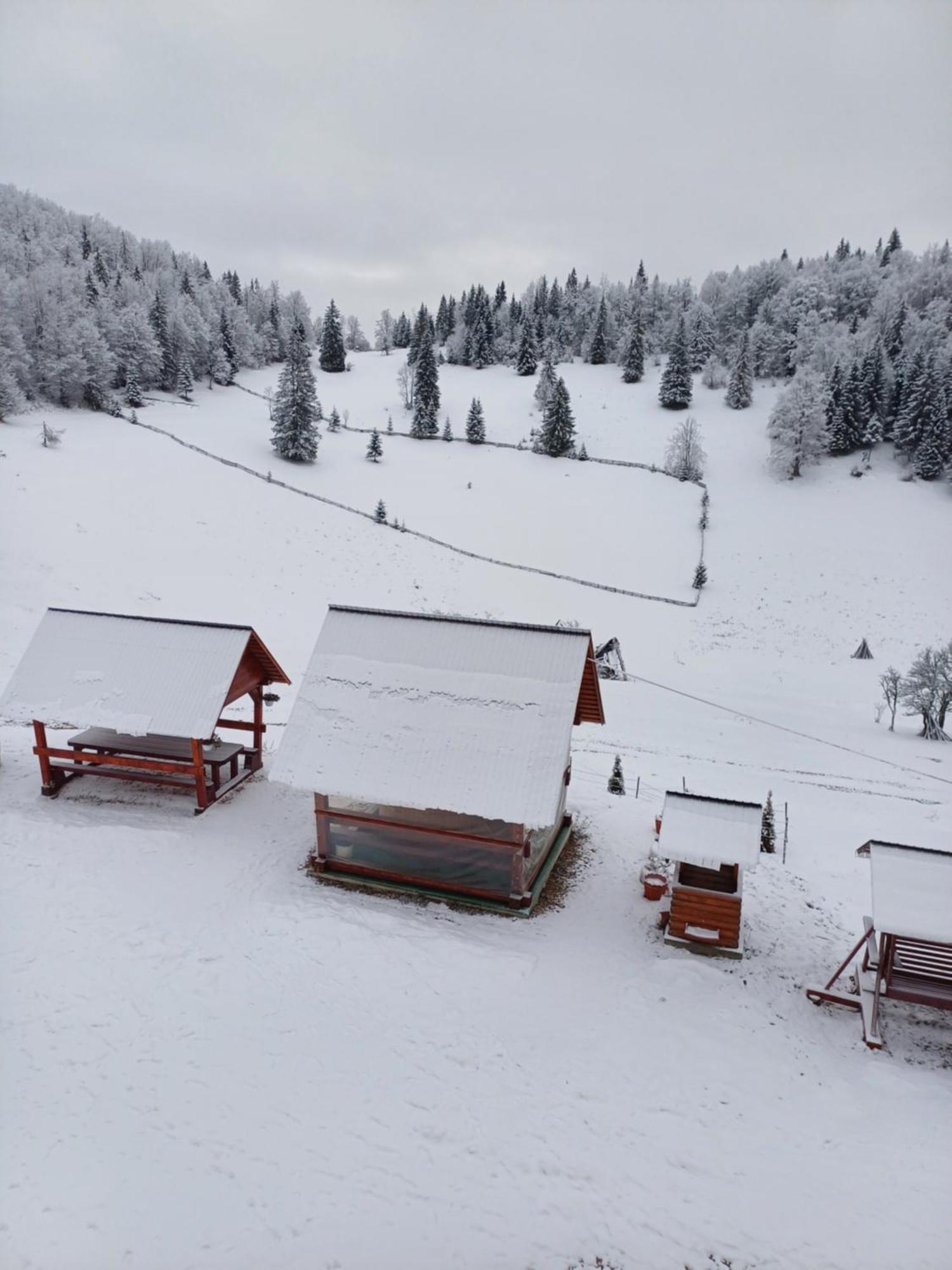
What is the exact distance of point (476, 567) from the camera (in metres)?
43.2

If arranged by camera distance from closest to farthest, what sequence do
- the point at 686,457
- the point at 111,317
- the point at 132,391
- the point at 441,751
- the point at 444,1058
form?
the point at 444,1058, the point at 441,751, the point at 686,457, the point at 132,391, the point at 111,317

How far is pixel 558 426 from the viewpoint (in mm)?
59031

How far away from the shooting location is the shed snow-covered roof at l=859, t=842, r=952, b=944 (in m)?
9.26

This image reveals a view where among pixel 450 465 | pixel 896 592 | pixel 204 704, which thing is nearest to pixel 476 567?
pixel 450 465

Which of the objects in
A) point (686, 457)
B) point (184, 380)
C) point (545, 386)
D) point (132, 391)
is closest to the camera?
point (686, 457)

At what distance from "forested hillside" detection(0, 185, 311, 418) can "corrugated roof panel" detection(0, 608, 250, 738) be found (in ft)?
137

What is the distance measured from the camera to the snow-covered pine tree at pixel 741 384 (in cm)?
6525

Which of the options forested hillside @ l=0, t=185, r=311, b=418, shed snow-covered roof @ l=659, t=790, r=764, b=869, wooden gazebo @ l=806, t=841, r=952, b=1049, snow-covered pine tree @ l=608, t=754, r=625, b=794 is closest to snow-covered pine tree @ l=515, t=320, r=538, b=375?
forested hillside @ l=0, t=185, r=311, b=418

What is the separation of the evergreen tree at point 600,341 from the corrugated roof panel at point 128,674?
75.8 m

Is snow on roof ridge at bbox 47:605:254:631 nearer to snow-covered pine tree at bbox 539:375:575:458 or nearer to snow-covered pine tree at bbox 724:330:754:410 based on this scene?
snow-covered pine tree at bbox 539:375:575:458

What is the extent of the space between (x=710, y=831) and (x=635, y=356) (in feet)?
234

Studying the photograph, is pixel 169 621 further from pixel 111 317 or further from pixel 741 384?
pixel 741 384

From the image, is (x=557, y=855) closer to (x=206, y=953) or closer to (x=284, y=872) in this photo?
(x=284, y=872)

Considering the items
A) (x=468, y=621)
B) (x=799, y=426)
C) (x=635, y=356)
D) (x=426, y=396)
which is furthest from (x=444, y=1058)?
(x=635, y=356)
